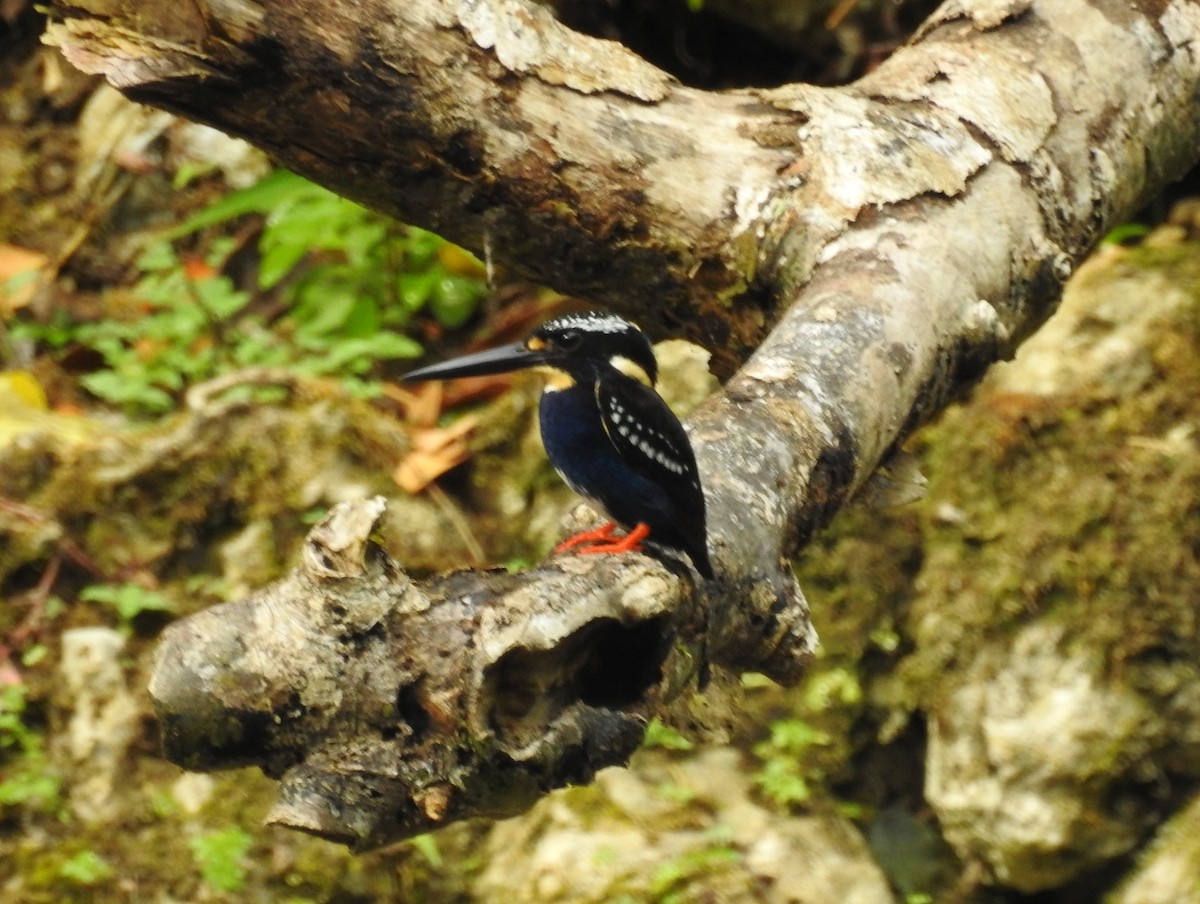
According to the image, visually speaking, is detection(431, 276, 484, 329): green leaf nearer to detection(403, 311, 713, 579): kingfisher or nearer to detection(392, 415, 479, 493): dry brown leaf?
detection(392, 415, 479, 493): dry brown leaf

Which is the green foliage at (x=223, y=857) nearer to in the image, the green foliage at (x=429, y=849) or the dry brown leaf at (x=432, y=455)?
the green foliage at (x=429, y=849)

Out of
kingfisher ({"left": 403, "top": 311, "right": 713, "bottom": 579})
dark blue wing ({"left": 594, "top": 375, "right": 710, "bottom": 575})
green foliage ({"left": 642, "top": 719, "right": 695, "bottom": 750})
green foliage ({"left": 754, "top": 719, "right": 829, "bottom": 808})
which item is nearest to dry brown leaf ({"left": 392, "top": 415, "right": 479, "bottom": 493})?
green foliage ({"left": 642, "top": 719, "right": 695, "bottom": 750})

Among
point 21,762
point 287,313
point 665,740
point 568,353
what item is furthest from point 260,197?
point 568,353

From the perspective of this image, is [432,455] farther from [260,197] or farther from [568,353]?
[568,353]

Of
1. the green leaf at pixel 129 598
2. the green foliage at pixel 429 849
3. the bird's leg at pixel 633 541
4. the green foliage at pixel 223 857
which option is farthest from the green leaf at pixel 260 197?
the bird's leg at pixel 633 541

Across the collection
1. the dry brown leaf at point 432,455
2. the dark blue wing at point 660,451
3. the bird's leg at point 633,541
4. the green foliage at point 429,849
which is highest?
the dark blue wing at point 660,451

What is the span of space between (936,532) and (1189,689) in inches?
30.8

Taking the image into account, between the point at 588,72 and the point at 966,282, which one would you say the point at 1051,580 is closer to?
the point at 966,282

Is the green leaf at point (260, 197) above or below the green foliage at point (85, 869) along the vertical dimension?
above

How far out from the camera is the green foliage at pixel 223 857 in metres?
3.58

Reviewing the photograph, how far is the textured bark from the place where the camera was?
1.78 m

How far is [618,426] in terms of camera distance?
7.27 feet

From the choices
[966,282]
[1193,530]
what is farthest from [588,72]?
[1193,530]

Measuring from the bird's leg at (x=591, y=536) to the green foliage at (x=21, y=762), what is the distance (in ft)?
6.71
